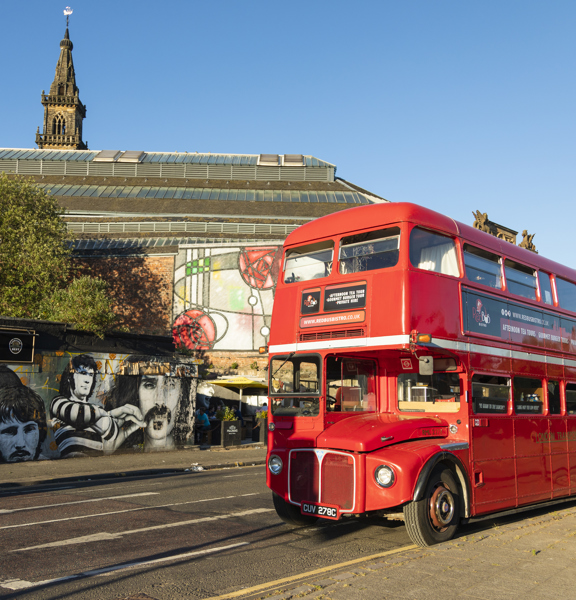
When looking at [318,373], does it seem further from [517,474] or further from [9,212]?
[9,212]

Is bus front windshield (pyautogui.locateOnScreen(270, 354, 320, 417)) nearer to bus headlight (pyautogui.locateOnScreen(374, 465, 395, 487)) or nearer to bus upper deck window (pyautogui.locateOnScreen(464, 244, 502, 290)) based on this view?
bus headlight (pyautogui.locateOnScreen(374, 465, 395, 487))

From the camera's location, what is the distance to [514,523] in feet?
30.5

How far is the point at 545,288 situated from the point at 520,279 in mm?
1002

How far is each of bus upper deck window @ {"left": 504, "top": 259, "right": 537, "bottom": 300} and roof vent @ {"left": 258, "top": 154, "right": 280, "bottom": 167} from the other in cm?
4648

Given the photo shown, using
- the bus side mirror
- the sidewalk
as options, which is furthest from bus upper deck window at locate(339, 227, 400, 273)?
the sidewalk

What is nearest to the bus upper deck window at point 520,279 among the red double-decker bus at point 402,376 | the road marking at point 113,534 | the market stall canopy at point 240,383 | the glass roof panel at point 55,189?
the red double-decker bus at point 402,376

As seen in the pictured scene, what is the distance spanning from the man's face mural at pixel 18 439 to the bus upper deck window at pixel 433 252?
14.8 metres

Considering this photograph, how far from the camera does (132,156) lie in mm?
58094

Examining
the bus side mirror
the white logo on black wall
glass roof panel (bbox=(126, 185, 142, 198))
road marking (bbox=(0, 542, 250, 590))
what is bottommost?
road marking (bbox=(0, 542, 250, 590))

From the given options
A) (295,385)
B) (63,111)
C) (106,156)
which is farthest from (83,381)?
(63,111)

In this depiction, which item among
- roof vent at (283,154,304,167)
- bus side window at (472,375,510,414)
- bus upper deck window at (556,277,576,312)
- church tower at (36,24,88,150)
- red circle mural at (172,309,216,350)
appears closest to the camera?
bus side window at (472,375,510,414)

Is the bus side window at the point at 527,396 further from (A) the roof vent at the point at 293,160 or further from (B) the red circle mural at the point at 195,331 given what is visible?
(A) the roof vent at the point at 293,160

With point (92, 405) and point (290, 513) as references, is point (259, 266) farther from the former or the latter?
point (290, 513)

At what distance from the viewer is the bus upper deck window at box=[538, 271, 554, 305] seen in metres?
10.7
